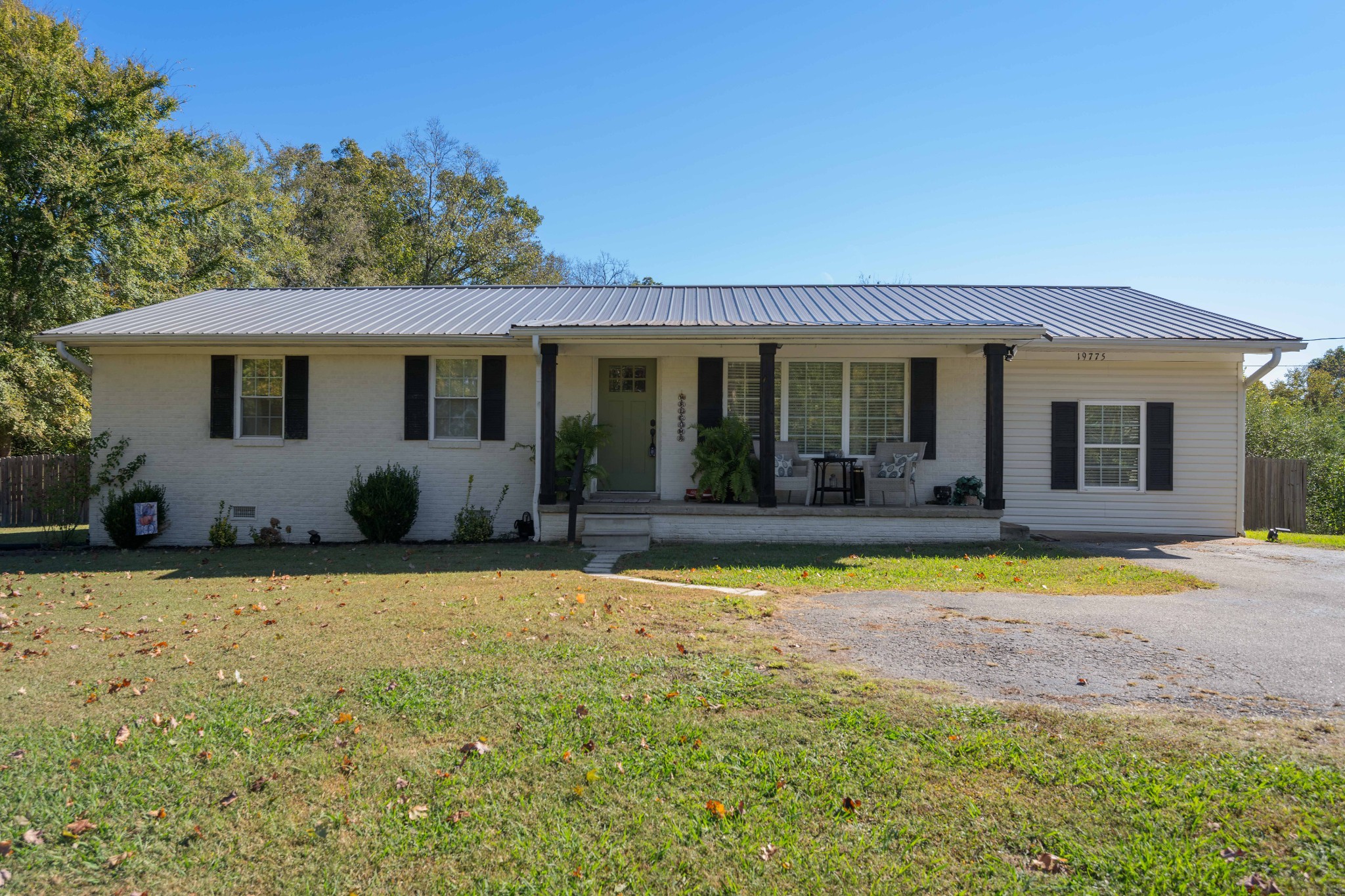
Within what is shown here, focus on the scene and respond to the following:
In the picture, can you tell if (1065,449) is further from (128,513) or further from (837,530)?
(128,513)

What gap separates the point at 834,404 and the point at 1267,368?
5799 millimetres

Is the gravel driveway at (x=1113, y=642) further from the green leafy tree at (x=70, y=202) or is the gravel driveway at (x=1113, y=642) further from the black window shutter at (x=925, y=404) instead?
the green leafy tree at (x=70, y=202)

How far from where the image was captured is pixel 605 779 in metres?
3.13

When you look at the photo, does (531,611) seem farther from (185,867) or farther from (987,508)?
(987,508)

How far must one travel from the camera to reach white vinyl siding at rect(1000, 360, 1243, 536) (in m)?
11.1

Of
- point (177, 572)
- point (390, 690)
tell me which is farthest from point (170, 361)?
point (390, 690)

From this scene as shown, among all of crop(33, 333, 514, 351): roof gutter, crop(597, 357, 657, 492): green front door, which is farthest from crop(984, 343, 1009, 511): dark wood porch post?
crop(33, 333, 514, 351): roof gutter

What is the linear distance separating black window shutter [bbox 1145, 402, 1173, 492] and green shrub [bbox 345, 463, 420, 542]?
10628 mm

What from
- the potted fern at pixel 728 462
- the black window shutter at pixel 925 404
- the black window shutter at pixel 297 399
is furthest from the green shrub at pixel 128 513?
the black window shutter at pixel 925 404

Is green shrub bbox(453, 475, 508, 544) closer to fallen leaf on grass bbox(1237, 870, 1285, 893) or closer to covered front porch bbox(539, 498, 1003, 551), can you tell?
covered front porch bbox(539, 498, 1003, 551)

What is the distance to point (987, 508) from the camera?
995cm

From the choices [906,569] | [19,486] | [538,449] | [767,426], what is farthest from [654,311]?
[19,486]

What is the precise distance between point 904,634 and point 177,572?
25.0ft

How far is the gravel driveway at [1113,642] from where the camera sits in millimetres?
3982
